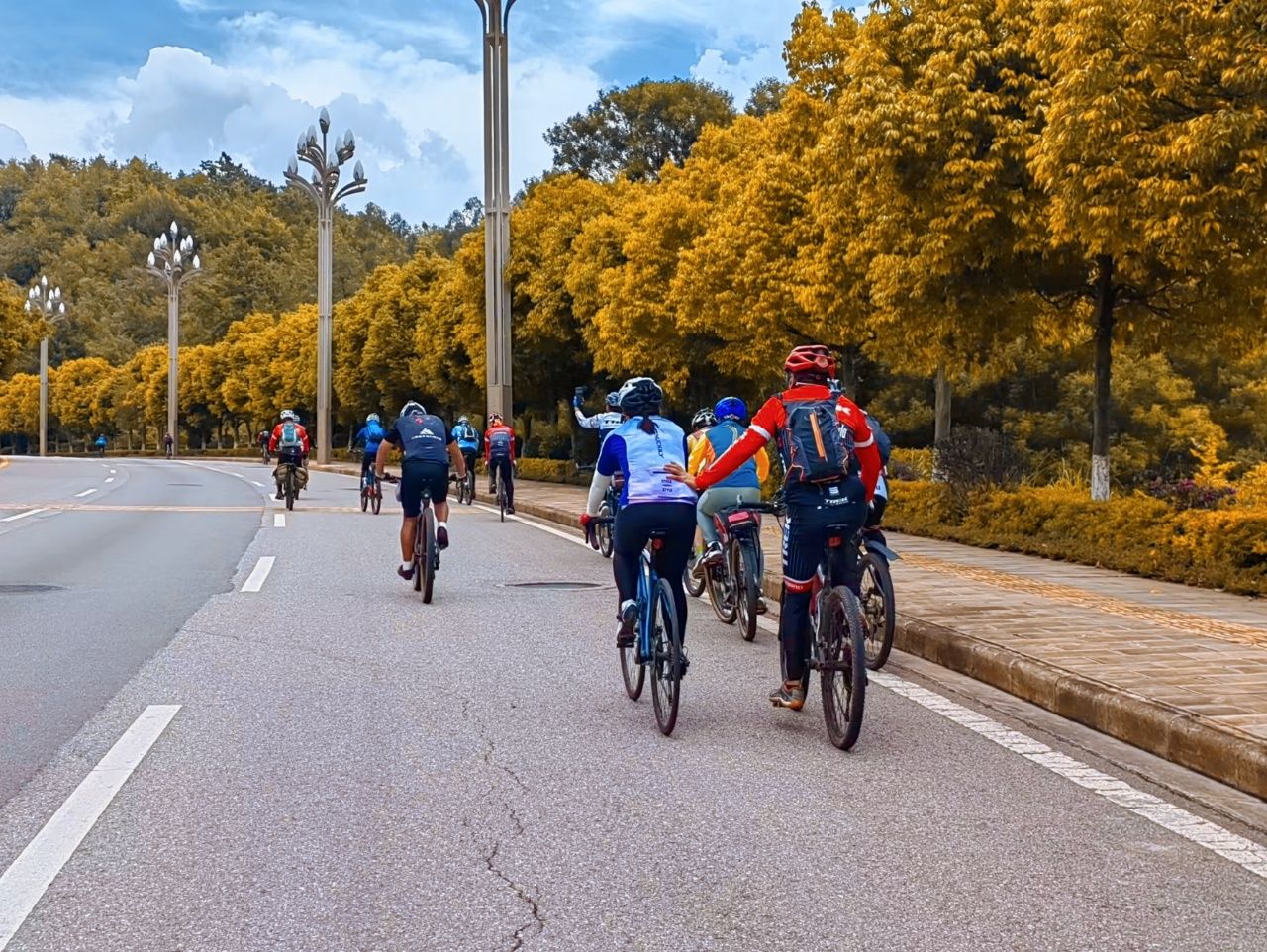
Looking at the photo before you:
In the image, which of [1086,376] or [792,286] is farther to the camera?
[1086,376]

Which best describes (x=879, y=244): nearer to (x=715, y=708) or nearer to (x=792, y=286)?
(x=792, y=286)

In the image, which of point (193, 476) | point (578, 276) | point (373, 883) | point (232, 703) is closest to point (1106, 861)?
point (373, 883)

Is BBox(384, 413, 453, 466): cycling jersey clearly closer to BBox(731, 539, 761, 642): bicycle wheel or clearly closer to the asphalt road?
BBox(731, 539, 761, 642): bicycle wheel

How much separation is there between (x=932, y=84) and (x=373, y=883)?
13.7 m

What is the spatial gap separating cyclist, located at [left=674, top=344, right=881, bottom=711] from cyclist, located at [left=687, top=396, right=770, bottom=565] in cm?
359

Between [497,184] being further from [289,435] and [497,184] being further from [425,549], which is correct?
[425,549]

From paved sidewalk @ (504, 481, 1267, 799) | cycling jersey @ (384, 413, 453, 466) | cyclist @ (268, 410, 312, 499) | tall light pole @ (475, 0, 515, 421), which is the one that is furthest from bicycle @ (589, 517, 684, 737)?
tall light pole @ (475, 0, 515, 421)

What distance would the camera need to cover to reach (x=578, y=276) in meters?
36.4

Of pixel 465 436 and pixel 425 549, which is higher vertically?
pixel 465 436

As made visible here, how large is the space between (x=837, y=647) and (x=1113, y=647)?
9.57 feet

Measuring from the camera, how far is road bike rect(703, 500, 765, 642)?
10406 millimetres

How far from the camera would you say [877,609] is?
8961mm

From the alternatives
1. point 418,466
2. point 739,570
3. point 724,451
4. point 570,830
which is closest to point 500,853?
point 570,830

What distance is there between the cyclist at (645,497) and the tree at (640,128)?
6480cm
